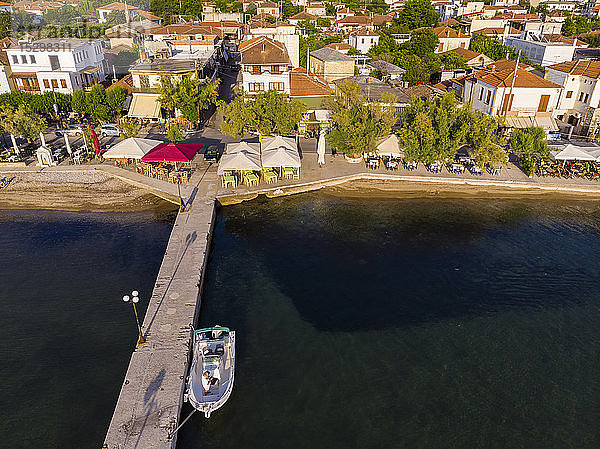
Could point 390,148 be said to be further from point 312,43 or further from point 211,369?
point 312,43

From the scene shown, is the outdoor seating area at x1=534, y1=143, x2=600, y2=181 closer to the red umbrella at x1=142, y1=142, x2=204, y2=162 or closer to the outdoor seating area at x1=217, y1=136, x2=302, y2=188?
the outdoor seating area at x1=217, y1=136, x2=302, y2=188

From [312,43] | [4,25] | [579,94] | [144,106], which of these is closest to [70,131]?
[144,106]

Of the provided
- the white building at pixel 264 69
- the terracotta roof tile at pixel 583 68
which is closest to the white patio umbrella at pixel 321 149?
the white building at pixel 264 69

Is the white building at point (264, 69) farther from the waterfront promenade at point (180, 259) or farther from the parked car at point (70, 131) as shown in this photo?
the parked car at point (70, 131)

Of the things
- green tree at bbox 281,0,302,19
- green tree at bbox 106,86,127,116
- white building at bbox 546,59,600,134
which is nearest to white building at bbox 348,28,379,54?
green tree at bbox 281,0,302,19

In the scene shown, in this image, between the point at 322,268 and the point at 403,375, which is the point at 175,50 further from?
the point at 403,375
